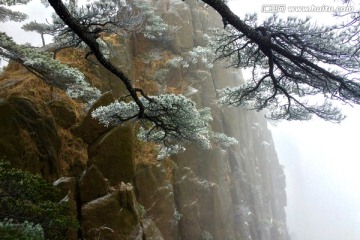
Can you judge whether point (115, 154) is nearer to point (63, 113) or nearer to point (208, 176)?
point (63, 113)

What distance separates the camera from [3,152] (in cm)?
561

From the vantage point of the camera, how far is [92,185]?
21.6ft

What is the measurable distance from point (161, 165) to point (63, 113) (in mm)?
4950

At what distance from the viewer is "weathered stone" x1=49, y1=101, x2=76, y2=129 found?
779cm

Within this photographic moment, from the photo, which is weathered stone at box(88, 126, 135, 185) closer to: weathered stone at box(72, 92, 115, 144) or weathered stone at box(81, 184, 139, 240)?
weathered stone at box(72, 92, 115, 144)

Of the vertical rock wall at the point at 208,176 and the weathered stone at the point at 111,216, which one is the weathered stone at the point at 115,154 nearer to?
the weathered stone at the point at 111,216

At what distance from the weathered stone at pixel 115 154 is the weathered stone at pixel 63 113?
3.53 feet

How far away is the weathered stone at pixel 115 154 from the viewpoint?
287 inches

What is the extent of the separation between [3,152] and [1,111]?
866 mm

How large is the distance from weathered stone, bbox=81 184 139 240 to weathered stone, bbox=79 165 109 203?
0.52 feet

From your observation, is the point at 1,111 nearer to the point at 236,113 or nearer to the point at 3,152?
the point at 3,152

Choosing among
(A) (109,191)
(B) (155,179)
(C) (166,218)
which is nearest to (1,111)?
(A) (109,191)

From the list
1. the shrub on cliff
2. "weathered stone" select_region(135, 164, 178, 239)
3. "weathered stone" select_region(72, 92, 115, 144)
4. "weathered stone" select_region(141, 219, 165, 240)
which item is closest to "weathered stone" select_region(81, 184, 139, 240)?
"weathered stone" select_region(141, 219, 165, 240)

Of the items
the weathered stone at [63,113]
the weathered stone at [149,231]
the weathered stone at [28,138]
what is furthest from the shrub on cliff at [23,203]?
the weathered stone at [63,113]
